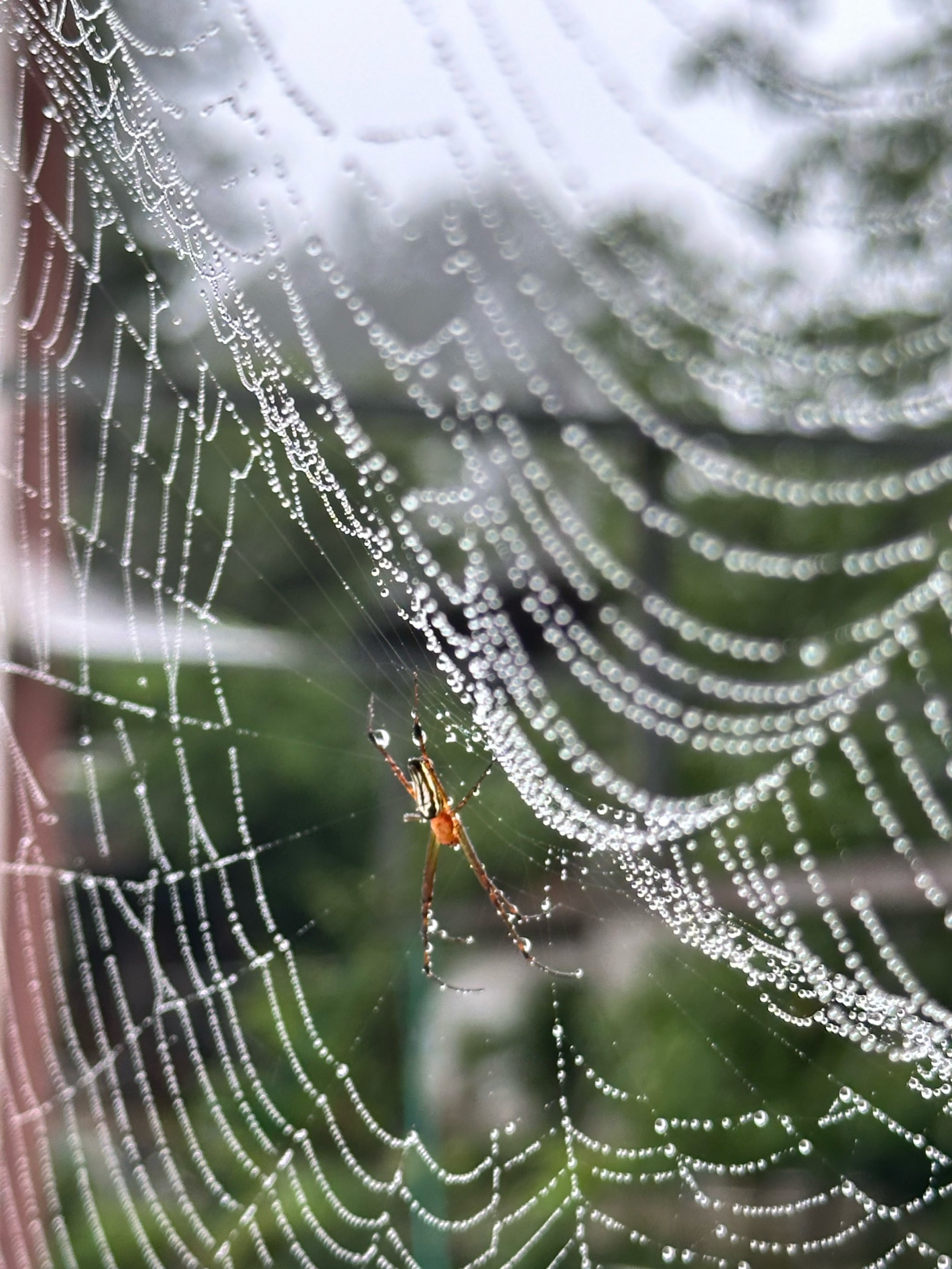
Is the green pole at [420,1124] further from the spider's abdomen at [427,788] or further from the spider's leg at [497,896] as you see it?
the spider's abdomen at [427,788]

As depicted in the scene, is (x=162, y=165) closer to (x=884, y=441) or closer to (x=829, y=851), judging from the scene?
(x=884, y=441)

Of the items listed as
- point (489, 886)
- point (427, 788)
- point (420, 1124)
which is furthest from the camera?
point (420, 1124)

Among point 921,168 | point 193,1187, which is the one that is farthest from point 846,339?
point 193,1187

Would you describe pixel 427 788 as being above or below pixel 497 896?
above

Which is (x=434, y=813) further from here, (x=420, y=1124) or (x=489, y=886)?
(x=420, y=1124)

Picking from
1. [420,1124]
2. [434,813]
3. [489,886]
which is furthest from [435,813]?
[420,1124]
